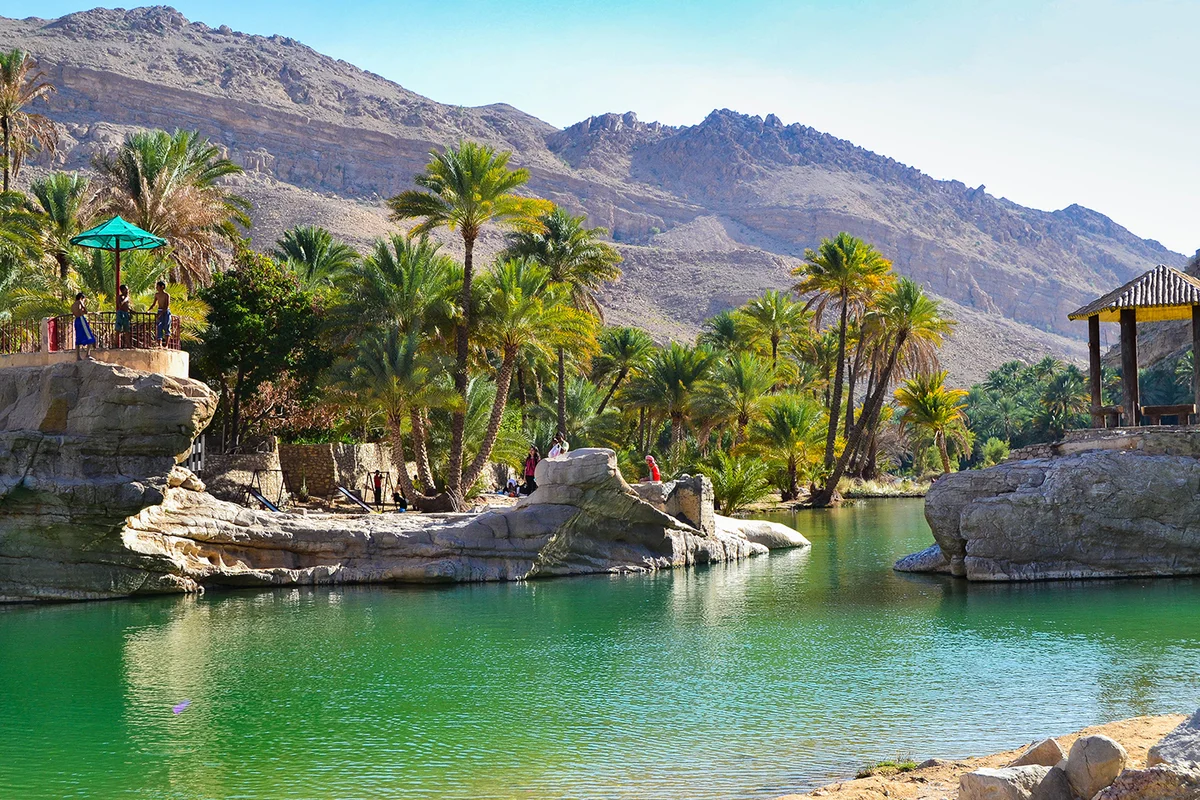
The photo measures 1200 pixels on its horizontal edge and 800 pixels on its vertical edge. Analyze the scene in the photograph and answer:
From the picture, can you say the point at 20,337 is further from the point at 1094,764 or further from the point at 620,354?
the point at 620,354

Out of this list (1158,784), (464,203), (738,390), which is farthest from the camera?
(738,390)

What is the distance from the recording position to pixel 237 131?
149m

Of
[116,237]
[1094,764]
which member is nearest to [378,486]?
[116,237]

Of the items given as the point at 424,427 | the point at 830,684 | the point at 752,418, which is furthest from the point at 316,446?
the point at 830,684

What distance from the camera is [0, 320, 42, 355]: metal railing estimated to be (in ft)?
80.4

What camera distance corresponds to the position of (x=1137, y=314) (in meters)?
23.9

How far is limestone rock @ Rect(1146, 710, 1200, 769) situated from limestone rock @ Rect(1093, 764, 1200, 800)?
7 centimetres

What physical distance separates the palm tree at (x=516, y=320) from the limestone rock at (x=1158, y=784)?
27783mm

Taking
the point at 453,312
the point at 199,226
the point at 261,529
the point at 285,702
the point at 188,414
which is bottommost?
A: the point at 285,702

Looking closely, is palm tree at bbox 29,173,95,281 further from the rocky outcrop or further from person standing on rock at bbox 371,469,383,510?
the rocky outcrop

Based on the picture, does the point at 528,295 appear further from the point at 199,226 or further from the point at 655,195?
the point at 655,195

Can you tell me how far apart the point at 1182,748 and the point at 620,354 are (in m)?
49.5

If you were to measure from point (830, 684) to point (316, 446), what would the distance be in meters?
25.9

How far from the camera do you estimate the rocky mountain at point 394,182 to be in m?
128
